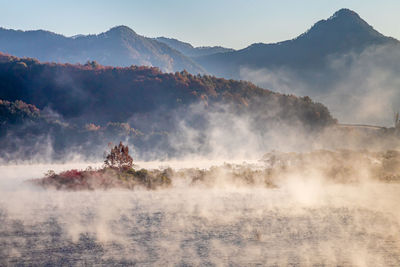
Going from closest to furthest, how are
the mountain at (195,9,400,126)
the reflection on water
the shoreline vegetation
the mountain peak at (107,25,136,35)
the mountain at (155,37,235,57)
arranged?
the reflection on water → the shoreline vegetation → the mountain at (195,9,400,126) → the mountain peak at (107,25,136,35) → the mountain at (155,37,235,57)

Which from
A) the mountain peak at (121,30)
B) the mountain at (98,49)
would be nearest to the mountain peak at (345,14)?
the mountain at (98,49)

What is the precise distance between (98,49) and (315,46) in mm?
58742

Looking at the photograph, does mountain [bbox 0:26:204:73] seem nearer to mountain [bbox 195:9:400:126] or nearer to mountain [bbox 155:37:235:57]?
mountain [bbox 195:9:400:126]

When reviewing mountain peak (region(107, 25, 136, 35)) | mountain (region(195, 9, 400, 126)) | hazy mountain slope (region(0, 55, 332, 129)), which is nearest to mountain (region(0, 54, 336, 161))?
hazy mountain slope (region(0, 55, 332, 129))

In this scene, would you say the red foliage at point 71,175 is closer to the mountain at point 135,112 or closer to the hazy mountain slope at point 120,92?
the mountain at point 135,112

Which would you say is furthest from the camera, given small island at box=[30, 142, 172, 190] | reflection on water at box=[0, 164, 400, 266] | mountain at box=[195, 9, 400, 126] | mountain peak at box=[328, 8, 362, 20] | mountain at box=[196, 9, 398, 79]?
mountain peak at box=[328, 8, 362, 20]

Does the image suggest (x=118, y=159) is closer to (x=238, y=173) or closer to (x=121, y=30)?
(x=238, y=173)

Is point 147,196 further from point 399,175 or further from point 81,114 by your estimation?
point 81,114

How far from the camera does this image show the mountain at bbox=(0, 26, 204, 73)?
281 ft

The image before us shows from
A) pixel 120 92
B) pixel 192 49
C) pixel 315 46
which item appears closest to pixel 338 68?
pixel 315 46

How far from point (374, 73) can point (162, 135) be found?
43246 mm

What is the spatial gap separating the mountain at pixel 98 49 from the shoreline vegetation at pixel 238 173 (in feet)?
218

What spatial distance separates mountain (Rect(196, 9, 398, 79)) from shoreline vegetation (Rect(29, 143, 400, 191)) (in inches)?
1562

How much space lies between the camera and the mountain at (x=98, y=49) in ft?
281
